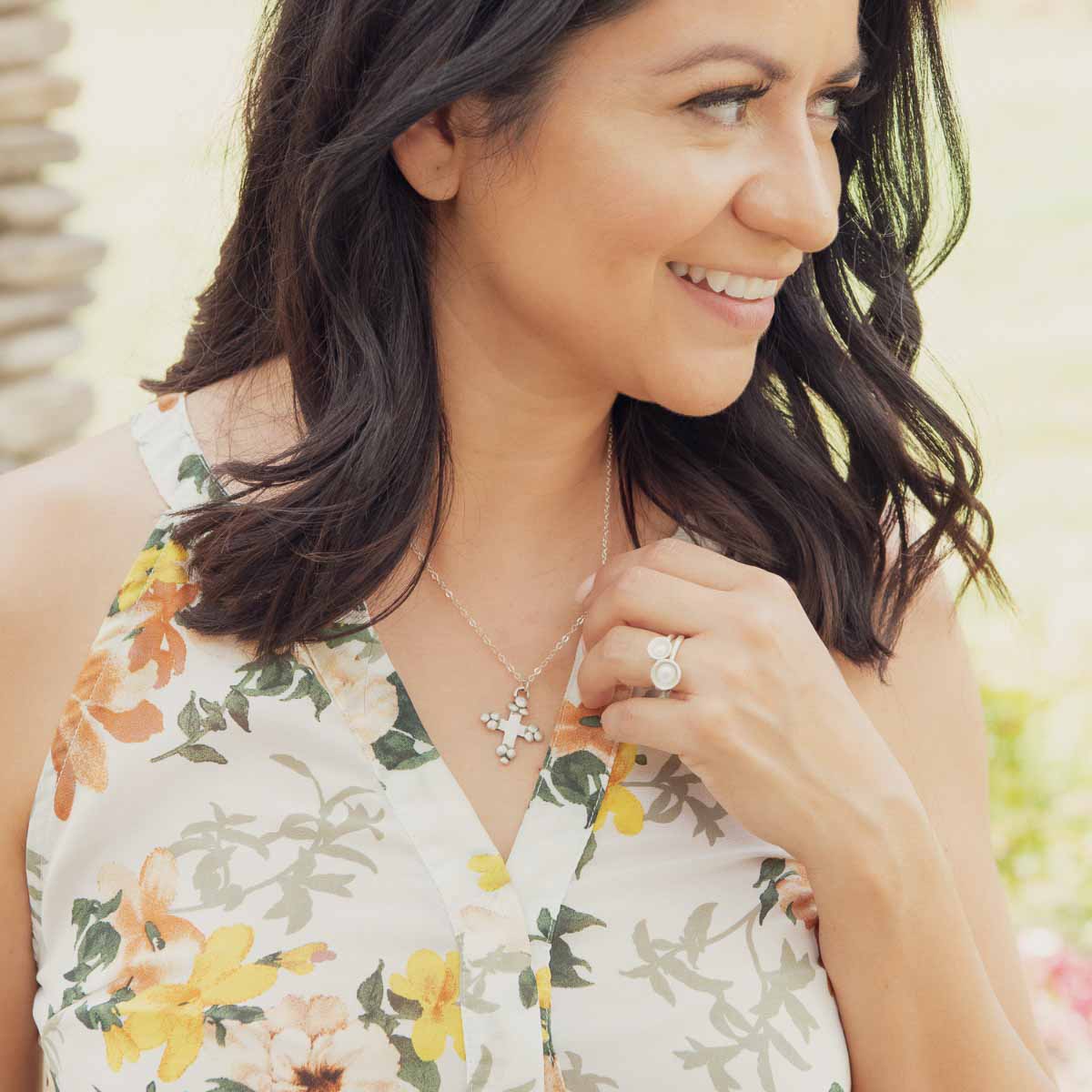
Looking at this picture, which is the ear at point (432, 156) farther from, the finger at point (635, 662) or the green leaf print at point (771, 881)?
the green leaf print at point (771, 881)

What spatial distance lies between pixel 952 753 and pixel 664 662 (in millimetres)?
493

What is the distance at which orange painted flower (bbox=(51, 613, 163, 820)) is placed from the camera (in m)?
1.67

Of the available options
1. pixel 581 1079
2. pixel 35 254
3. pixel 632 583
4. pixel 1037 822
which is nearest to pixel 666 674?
pixel 632 583

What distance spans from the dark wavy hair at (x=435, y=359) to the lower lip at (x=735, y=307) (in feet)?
0.80

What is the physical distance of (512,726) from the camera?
1.79 metres

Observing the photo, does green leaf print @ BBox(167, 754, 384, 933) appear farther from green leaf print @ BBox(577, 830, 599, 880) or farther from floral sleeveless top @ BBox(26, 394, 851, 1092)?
green leaf print @ BBox(577, 830, 599, 880)

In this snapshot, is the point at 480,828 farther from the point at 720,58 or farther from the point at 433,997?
the point at 720,58

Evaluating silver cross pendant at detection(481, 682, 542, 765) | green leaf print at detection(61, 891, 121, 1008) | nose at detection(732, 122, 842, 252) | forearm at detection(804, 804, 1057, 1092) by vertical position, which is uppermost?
nose at detection(732, 122, 842, 252)

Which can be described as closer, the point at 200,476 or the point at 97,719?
the point at 97,719

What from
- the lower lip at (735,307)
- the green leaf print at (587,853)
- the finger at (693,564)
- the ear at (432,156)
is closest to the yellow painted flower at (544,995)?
the green leaf print at (587,853)

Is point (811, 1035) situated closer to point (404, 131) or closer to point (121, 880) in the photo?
point (121, 880)

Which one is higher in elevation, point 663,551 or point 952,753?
point 663,551

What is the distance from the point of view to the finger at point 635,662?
1681mm

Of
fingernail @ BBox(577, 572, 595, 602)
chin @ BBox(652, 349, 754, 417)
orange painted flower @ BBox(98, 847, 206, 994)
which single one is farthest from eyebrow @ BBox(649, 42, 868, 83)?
orange painted flower @ BBox(98, 847, 206, 994)
